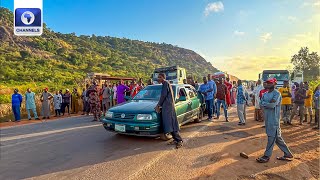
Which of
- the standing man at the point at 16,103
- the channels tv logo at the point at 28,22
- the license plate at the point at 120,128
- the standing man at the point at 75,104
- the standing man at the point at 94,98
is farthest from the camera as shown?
the standing man at the point at 75,104

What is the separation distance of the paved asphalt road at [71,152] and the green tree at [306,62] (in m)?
55.0

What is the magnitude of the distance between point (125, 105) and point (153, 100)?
86 centimetres

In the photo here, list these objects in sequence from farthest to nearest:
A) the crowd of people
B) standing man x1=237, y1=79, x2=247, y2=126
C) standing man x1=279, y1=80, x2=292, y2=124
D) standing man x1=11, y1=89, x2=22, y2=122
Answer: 1. standing man x1=11, y1=89, x2=22, y2=122
2. the crowd of people
3. standing man x1=279, y1=80, x2=292, y2=124
4. standing man x1=237, y1=79, x2=247, y2=126

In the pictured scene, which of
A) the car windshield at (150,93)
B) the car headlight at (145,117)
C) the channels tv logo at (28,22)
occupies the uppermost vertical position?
the channels tv logo at (28,22)

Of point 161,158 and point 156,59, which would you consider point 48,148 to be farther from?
point 156,59

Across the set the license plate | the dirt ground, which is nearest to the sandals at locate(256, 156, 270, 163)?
the dirt ground

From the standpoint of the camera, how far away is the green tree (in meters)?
55.2

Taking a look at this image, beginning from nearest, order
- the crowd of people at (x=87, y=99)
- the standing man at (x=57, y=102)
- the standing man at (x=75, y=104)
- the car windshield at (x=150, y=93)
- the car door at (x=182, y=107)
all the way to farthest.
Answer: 1. the car door at (x=182, y=107)
2. the car windshield at (x=150, y=93)
3. the crowd of people at (x=87, y=99)
4. the standing man at (x=57, y=102)
5. the standing man at (x=75, y=104)

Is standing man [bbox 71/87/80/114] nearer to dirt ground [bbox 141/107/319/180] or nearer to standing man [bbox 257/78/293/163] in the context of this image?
dirt ground [bbox 141/107/319/180]

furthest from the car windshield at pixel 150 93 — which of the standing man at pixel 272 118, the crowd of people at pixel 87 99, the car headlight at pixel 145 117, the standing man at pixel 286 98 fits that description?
the standing man at pixel 286 98

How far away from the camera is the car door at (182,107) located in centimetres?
818

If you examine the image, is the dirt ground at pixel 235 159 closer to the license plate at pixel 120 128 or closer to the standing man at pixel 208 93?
the license plate at pixel 120 128

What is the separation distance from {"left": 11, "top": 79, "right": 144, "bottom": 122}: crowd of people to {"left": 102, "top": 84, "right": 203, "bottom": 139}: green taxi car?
2607mm

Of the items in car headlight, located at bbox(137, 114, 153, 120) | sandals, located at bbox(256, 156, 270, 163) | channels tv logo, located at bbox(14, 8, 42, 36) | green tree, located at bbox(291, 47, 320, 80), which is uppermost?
green tree, located at bbox(291, 47, 320, 80)
